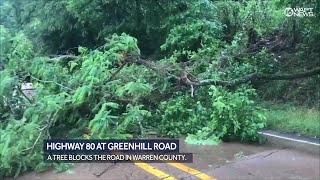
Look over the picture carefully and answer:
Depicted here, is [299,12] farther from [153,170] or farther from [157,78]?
[153,170]

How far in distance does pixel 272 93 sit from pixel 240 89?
51.0 inches

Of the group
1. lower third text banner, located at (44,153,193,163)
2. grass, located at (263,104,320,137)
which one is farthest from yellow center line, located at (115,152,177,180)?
grass, located at (263,104,320,137)

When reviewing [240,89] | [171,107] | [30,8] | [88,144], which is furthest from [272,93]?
[30,8]

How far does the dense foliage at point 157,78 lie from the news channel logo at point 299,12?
4.9 inches

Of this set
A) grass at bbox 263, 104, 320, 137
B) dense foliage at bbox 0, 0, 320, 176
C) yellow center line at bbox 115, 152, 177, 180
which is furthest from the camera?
grass at bbox 263, 104, 320, 137

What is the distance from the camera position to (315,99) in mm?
6527

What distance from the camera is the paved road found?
179 inches

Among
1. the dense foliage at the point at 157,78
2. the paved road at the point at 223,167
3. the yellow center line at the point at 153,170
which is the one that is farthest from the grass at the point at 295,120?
the yellow center line at the point at 153,170

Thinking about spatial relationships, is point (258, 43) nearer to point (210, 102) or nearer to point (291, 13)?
point (291, 13)

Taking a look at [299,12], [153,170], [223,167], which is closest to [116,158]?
[153,170]

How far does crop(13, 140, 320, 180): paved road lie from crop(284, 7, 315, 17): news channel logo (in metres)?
2.47

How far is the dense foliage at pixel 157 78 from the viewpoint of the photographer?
5125 millimetres

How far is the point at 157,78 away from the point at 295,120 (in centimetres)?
218

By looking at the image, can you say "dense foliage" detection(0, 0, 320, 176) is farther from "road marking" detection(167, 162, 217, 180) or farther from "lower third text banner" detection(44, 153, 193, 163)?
"road marking" detection(167, 162, 217, 180)
